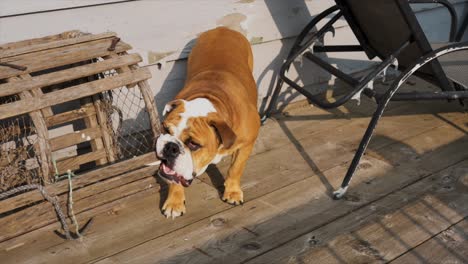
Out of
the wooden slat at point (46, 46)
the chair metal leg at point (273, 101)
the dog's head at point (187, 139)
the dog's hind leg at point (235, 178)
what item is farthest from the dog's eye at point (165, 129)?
the chair metal leg at point (273, 101)

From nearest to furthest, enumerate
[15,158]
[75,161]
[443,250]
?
[443,250] → [15,158] → [75,161]

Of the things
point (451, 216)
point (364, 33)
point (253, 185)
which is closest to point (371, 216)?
point (451, 216)

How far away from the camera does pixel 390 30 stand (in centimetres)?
313

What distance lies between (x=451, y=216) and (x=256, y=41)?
6.25 ft

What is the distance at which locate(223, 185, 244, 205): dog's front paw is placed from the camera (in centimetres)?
287

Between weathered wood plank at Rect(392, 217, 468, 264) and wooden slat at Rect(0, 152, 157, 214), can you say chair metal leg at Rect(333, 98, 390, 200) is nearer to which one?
weathered wood plank at Rect(392, 217, 468, 264)

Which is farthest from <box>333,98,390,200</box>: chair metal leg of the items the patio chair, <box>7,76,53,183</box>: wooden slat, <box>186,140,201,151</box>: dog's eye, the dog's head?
<box>7,76,53,183</box>: wooden slat

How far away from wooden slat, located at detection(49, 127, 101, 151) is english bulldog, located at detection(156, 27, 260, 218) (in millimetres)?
438

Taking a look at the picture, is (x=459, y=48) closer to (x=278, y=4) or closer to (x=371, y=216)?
(x=371, y=216)

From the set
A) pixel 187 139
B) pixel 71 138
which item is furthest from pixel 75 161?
pixel 187 139

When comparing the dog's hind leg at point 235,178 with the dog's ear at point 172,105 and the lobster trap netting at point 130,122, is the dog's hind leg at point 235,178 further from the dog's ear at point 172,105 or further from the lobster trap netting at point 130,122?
the lobster trap netting at point 130,122

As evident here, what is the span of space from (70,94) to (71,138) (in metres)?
0.41

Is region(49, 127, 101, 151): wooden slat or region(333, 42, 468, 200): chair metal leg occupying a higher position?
region(49, 127, 101, 151): wooden slat

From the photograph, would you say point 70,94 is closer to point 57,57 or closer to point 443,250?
point 57,57
